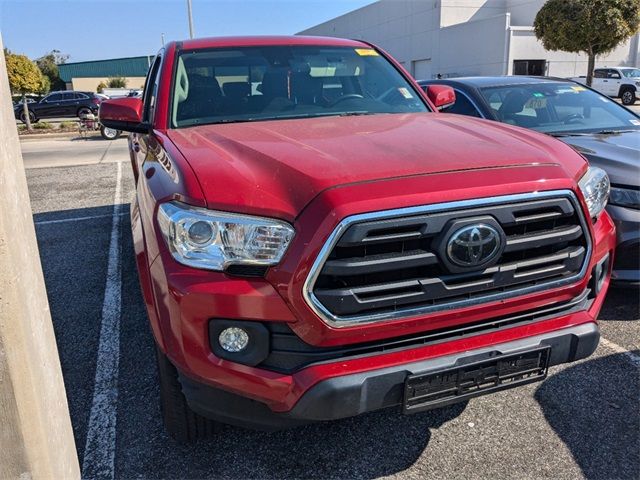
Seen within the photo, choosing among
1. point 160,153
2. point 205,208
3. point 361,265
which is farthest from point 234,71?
point 361,265

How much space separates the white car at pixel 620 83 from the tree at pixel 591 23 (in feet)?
14.4

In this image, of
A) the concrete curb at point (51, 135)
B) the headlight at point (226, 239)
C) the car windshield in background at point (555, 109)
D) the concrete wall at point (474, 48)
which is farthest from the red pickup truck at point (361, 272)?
the concrete wall at point (474, 48)

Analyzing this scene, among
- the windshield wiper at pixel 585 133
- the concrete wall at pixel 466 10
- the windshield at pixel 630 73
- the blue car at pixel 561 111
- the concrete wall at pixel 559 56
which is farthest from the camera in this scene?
the concrete wall at pixel 466 10

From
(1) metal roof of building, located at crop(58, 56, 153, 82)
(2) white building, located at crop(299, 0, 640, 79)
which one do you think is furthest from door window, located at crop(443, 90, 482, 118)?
(1) metal roof of building, located at crop(58, 56, 153, 82)

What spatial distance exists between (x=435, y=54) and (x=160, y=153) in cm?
4388

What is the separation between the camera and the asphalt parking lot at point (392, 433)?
2396 millimetres

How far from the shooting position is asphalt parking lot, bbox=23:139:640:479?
7.86 feet

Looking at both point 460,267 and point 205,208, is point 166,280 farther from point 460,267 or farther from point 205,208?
point 460,267

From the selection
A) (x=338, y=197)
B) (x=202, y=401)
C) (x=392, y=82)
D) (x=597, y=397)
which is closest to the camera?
(x=338, y=197)

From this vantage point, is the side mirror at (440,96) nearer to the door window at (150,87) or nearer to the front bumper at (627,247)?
the front bumper at (627,247)

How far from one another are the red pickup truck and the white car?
1070 inches

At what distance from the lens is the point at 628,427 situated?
2652 millimetres

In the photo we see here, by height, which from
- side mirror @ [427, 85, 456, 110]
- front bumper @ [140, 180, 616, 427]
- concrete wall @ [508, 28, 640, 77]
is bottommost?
front bumper @ [140, 180, 616, 427]

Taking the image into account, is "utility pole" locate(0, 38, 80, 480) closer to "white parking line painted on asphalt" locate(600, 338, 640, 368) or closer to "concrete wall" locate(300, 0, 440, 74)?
"white parking line painted on asphalt" locate(600, 338, 640, 368)
